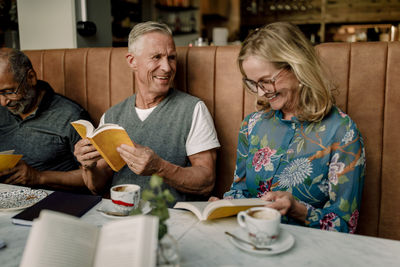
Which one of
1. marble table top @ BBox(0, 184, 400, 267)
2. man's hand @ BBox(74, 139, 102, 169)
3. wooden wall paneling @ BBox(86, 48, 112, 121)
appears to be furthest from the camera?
wooden wall paneling @ BBox(86, 48, 112, 121)

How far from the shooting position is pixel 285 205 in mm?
1046

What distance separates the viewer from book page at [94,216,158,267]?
0.57m

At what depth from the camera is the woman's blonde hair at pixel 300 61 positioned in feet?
4.12

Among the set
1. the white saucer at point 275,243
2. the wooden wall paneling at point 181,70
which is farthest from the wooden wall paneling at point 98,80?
the white saucer at point 275,243

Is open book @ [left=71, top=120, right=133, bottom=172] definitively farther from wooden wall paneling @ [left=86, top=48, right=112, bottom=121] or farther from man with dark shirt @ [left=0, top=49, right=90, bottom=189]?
wooden wall paneling @ [left=86, top=48, right=112, bottom=121]

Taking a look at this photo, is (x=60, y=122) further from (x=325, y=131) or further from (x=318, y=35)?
(x=318, y=35)

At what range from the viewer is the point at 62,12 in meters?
2.54

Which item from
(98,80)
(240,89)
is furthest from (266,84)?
(98,80)

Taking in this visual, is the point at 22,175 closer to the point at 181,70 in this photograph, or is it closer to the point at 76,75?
the point at 76,75

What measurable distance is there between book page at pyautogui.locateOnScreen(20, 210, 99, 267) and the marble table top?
232 mm

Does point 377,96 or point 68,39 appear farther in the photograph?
point 68,39

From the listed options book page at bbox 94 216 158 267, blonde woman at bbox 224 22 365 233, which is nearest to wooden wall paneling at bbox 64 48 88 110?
blonde woman at bbox 224 22 365 233

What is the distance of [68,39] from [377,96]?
2064 millimetres

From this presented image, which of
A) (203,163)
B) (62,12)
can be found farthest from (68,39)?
(203,163)
